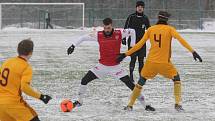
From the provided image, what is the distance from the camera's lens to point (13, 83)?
5.69 m

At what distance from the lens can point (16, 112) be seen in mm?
5633

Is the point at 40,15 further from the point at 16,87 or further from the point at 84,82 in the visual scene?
the point at 16,87

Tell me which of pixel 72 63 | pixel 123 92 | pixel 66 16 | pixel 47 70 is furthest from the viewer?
pixel 66 16

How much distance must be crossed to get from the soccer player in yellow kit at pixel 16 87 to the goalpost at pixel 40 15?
35.3 m

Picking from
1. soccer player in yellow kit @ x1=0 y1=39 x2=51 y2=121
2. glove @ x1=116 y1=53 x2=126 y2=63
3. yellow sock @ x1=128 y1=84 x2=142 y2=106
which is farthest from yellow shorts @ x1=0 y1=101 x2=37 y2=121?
yellow sock @ x1=128 y1=84 x2=142 y2=106

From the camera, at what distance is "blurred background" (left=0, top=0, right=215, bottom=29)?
4181cm

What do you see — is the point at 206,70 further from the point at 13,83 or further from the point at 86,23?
the point at 86,23

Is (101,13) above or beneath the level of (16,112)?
above

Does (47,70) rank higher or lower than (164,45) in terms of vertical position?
lower

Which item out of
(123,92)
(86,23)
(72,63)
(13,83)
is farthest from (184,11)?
(13,83)

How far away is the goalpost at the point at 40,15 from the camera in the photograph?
41.3m

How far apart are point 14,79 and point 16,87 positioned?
97mm

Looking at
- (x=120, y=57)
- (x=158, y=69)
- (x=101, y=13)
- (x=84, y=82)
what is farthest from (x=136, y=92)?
(x=101, y=13)

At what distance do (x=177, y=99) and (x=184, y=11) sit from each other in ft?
124
